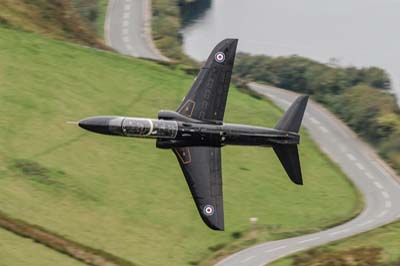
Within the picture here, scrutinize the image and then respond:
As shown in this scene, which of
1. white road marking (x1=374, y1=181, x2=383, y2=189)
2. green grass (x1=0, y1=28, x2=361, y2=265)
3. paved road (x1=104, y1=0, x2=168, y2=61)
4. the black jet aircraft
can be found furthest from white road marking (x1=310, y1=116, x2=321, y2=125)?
the black jet aircraft

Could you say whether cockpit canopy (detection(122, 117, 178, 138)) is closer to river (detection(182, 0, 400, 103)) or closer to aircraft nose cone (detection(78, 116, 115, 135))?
aircraft nose cone (detection(78, 116, 115, 135))

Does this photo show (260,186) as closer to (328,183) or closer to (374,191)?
(328,183)

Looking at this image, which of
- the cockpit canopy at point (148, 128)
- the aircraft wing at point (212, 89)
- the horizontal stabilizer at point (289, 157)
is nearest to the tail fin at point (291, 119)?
the horizontal stabilizer at point (289, 157)

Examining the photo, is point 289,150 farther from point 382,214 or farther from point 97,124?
Result: point 382,214

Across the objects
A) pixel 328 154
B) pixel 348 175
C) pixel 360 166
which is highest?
pixel 328 154

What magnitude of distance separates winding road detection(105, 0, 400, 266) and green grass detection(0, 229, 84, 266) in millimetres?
17762

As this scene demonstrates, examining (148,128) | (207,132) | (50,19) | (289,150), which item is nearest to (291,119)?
(289,150)

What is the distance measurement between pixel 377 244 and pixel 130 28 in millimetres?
80797

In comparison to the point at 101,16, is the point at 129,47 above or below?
below

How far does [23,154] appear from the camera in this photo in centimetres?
9644

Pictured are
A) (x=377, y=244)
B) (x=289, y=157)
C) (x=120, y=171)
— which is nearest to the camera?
(x=289, y=157)

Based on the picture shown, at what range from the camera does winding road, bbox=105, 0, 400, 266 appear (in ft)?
316

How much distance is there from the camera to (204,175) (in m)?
65.3

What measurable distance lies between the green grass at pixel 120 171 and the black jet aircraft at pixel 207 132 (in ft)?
80.6
